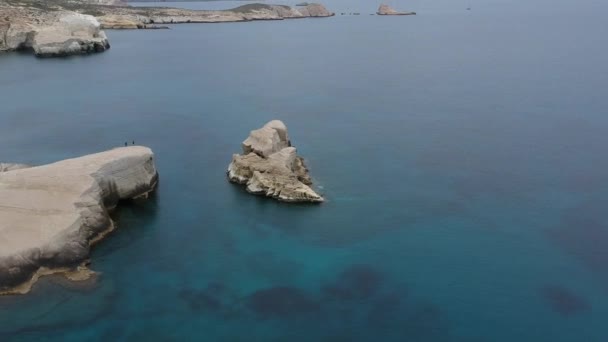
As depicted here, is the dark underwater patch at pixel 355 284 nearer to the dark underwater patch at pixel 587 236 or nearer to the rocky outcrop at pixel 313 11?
the dark underwater patch at pixel 587 236

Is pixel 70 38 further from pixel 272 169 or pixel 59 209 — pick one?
pixel 59 209

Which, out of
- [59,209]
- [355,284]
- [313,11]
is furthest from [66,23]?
[313,11]

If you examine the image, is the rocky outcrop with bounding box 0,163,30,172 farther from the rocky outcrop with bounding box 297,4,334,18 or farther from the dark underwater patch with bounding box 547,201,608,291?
the rocky outcrop with bounding box 297,4,334,18

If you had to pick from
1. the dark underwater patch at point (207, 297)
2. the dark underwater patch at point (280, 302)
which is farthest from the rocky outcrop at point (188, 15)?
the dark underwater patch at point (280, 302)

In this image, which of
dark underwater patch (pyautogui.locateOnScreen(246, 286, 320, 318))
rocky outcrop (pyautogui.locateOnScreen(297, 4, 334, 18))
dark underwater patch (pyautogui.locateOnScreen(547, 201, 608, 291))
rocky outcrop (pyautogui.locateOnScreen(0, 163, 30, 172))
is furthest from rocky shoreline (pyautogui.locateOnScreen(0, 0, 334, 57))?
dark underwater patch (pyautogui.locateOnScreen(547, 201, 608, 291))

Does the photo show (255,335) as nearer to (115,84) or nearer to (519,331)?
(519,331)
